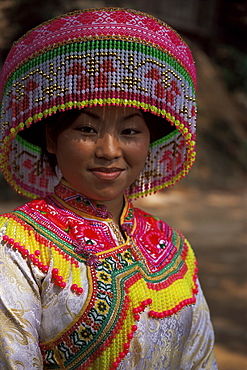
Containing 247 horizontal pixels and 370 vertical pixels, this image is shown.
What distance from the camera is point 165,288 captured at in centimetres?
181

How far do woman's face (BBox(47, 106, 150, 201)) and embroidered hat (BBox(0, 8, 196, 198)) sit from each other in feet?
0.22

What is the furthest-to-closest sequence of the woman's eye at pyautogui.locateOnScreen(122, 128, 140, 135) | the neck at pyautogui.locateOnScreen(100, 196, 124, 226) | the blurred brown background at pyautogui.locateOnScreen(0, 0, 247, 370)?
the blurred brown background at pyautogui.locateOnScreen(0, 0, 247, 370) < the neck at pyautogui.locateOnScreen(100, 196, 124, 226) < the woman's eye at pyautogui.locateOnScreen(122, 128, 140, 135)

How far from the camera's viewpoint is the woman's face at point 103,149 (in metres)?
1.71

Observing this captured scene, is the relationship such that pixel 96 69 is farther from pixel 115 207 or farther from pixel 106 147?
pixel 115 207

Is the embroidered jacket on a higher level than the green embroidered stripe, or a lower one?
lower

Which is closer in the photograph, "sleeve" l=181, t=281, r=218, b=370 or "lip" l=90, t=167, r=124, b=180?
"lip" l=90, t=167, r=124, b=180

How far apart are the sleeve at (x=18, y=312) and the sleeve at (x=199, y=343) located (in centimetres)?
56

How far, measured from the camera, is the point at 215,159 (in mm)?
12094

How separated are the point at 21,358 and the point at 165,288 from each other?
52cm

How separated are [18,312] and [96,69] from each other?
738 mm

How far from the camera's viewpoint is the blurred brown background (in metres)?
5.77

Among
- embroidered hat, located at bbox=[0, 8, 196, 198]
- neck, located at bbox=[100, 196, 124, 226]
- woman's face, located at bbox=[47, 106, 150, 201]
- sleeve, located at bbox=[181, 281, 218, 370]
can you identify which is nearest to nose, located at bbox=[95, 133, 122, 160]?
woman's face, located at bbox=[47, 106, 150, 201]

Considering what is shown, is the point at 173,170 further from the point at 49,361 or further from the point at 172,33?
the point at 49,361

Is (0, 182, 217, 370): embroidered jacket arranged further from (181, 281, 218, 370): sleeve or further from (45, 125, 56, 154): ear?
(45, 125, 56, 154): ear
